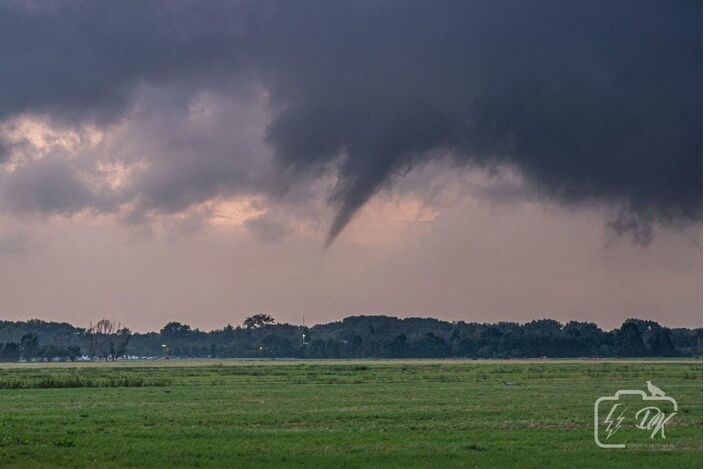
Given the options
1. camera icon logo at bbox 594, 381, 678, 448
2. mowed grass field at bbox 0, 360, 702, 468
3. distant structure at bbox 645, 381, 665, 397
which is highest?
camera icon logo at bbox 594, 381, 678, 448

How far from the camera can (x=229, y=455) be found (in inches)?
1316

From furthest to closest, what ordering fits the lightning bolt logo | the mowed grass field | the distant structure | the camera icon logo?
the distant structure, the lightning bolt logo, the camera icon logo, the mowed grass field

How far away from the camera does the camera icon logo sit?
36.5m

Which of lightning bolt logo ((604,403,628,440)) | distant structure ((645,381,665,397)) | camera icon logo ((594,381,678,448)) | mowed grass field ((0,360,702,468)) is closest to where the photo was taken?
mowed grass field ((0,360,702,468))

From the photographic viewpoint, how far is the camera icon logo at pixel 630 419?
120 feet

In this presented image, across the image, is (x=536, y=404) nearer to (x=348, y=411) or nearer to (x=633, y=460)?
(x=348, y=411)

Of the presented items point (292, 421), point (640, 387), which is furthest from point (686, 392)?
point (292, 421)

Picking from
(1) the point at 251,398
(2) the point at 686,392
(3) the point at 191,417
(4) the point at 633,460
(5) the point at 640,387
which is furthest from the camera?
(5) the point at 640,387

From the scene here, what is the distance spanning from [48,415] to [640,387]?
50637 millimetres

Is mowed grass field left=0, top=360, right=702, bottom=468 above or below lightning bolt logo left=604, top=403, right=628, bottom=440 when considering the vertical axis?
below

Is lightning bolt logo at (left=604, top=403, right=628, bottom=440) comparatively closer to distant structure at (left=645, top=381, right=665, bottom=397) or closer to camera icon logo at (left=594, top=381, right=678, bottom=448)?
camera icon logo at (left=594, top=381, right=678, bottom=448)

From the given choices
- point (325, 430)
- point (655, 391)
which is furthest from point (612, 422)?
point (655, 391)

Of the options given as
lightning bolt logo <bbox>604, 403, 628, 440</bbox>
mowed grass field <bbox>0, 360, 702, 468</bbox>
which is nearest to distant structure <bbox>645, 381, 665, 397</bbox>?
mowed grass field <bbox>0, 360, 702, 468</bbox>

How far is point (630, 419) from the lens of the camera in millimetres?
43531
